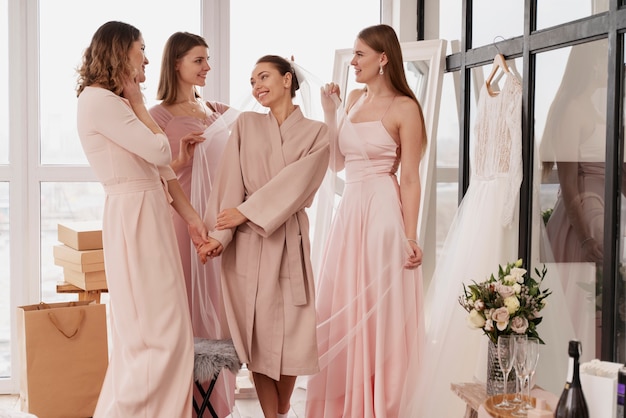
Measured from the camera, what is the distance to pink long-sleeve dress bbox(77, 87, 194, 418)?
287 cm

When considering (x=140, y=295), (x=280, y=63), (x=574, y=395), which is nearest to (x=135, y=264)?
(x=140, y=295)

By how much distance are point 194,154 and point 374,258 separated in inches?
36.6

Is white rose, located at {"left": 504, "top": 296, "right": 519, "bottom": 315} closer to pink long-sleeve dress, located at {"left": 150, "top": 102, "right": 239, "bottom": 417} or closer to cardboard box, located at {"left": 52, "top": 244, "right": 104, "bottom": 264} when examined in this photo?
pink long-sleeve dress, located at {"left": 150, "top": 102, "right": 239, "bottom": 417}

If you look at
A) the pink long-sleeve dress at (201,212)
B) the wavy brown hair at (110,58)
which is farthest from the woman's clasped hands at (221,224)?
the wavy brown hair at (110,58)

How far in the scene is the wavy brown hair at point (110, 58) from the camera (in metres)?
2.84

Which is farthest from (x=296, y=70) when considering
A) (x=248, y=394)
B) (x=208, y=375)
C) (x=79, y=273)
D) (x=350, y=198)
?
(x=248, y=394)

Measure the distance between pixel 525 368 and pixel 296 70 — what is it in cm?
164

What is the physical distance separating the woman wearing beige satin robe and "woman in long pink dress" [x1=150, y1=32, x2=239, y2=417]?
26 cm

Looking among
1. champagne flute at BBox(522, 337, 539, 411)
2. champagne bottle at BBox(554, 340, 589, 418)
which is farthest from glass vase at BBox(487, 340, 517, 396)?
champagne bottle at BBox(554, 340, 589, 418)

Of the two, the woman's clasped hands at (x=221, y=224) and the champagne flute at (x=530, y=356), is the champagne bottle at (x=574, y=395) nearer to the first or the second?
the champagne flute at (x=530, y=356)

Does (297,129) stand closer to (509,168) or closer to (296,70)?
(296,70)

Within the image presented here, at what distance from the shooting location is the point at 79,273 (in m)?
3.86

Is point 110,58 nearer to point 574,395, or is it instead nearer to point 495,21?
point 495,21

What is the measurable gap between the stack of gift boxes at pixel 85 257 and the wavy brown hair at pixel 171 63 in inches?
32.6
